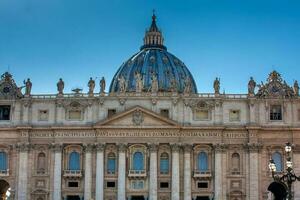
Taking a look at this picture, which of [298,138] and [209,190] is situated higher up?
[298,138]

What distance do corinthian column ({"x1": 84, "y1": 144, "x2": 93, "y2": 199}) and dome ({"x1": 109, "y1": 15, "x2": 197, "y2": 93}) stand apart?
2790 centimetres

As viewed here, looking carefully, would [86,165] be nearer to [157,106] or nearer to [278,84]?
[157,106]

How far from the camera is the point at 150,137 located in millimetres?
74875

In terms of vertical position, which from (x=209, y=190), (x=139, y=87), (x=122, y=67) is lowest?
(x=209, y=190)

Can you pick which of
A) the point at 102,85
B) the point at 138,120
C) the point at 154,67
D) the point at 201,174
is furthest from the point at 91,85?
the point at 154,67

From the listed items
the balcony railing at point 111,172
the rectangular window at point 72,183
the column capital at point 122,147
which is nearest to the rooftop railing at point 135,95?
the column capital at point 122,147

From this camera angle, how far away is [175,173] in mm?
74000

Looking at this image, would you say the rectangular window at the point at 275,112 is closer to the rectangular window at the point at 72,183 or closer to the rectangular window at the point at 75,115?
the rectangular window at the point at 75,115

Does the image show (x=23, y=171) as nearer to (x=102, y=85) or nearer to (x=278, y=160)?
(x=102, y=85)

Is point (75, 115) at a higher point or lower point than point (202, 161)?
higher

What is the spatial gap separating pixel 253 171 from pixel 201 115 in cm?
793

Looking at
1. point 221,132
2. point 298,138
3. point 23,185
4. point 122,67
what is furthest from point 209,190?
point 122,67

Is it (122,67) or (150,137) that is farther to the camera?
(122,67)

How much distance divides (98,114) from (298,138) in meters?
21.0
